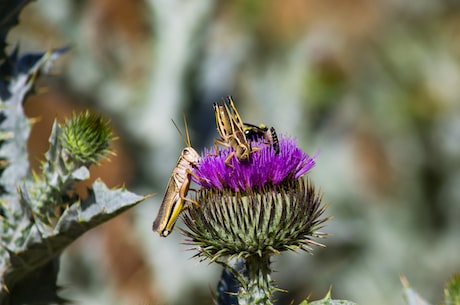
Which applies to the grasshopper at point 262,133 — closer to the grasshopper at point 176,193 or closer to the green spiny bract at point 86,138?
the grasshopper at point 176,193

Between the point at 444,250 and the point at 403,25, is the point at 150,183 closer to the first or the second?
the point at 444,250

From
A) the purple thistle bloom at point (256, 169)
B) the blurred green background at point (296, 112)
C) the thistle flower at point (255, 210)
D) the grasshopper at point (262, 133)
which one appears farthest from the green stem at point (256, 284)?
the blurred green background at point (296, 112)

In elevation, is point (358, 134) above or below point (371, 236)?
above

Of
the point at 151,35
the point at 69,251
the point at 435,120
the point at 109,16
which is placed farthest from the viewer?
the point at 109,16

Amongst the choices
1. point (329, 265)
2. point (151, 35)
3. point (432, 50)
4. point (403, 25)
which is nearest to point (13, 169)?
point (151, 35)

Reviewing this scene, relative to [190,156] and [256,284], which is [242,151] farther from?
[256,284]

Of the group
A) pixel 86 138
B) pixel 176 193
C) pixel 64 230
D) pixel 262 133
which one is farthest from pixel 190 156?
pixel 64 230

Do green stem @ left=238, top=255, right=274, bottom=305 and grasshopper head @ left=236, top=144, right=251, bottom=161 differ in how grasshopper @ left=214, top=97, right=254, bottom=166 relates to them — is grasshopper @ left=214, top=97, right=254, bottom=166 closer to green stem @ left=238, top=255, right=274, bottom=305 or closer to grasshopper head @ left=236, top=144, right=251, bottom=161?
grasshopper head @ left=236, top=144, right=251, bottom=161
